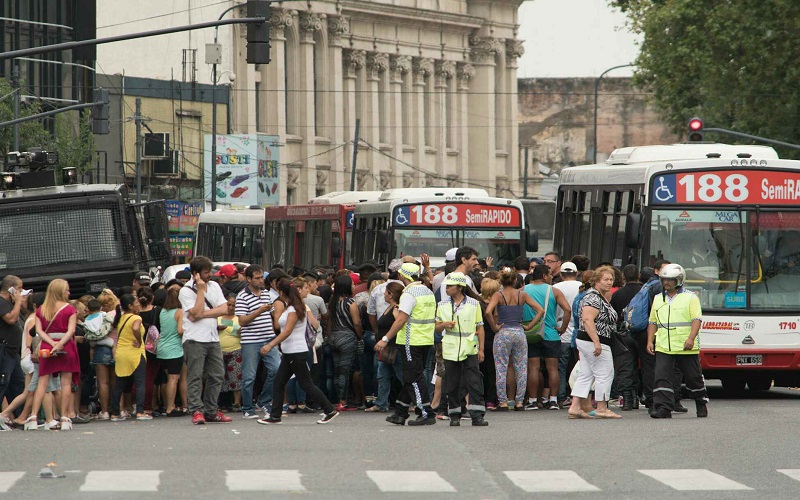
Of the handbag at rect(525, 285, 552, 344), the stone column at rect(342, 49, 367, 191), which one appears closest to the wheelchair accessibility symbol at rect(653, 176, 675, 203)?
the handbag at rect(525, 285, 552, 344)

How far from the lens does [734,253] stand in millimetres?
21438

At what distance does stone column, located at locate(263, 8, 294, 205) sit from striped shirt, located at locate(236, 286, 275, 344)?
6132 centimetres

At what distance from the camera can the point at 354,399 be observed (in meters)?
20.7

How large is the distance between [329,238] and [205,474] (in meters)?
24.4

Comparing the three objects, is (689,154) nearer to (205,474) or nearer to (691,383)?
(691,383)

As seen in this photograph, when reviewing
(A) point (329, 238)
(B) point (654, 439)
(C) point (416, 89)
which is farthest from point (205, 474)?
(C) point (416, 89)

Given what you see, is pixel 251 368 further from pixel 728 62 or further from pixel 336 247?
pixel 728 62

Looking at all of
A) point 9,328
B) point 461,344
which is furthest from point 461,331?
point 9,328

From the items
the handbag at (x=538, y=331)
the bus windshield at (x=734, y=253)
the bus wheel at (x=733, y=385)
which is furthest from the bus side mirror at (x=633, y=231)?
the bus wheel at (x=733, y=385)

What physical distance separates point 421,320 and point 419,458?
128 inches

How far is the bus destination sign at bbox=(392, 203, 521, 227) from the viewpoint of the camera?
1173 inches

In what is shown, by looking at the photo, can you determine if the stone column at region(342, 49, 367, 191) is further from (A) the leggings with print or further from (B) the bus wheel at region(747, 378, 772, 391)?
(A) the leggings with print

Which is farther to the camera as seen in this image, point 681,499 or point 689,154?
point 689,154

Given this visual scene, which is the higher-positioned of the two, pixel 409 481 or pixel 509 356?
pixel 509 356
